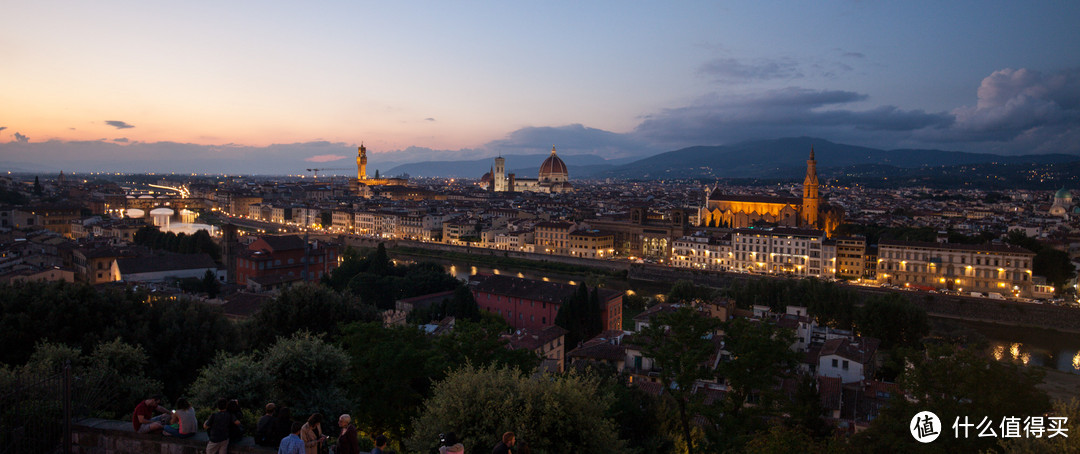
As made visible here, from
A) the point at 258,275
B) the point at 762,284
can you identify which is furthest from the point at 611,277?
the point at 258,275

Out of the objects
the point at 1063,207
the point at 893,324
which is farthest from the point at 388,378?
the point at 1063,207

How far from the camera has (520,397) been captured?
343 centimetres

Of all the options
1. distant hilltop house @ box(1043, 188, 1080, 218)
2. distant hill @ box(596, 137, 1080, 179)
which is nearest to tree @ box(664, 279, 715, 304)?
distant hilltop house @ box(1043, 188, 1080, 218)

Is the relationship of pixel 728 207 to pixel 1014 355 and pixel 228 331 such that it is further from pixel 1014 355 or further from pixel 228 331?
pixel 228 331

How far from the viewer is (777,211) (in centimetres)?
3484

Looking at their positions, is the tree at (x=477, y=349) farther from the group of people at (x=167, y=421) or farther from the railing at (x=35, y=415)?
the railing at (x=35, y=415)

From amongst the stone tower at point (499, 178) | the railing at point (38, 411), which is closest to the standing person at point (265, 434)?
the railing at point (38, 411)

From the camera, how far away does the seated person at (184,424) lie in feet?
11.0

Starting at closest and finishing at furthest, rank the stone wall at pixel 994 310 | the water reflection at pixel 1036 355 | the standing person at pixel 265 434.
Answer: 1. the standing person at pixel 265 434
2. the water reflection at pixel 1036 355
3. the stone wall at pixel 994 310

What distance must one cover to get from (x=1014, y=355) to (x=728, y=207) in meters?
22.6

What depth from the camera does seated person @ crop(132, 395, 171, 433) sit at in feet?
11.2
